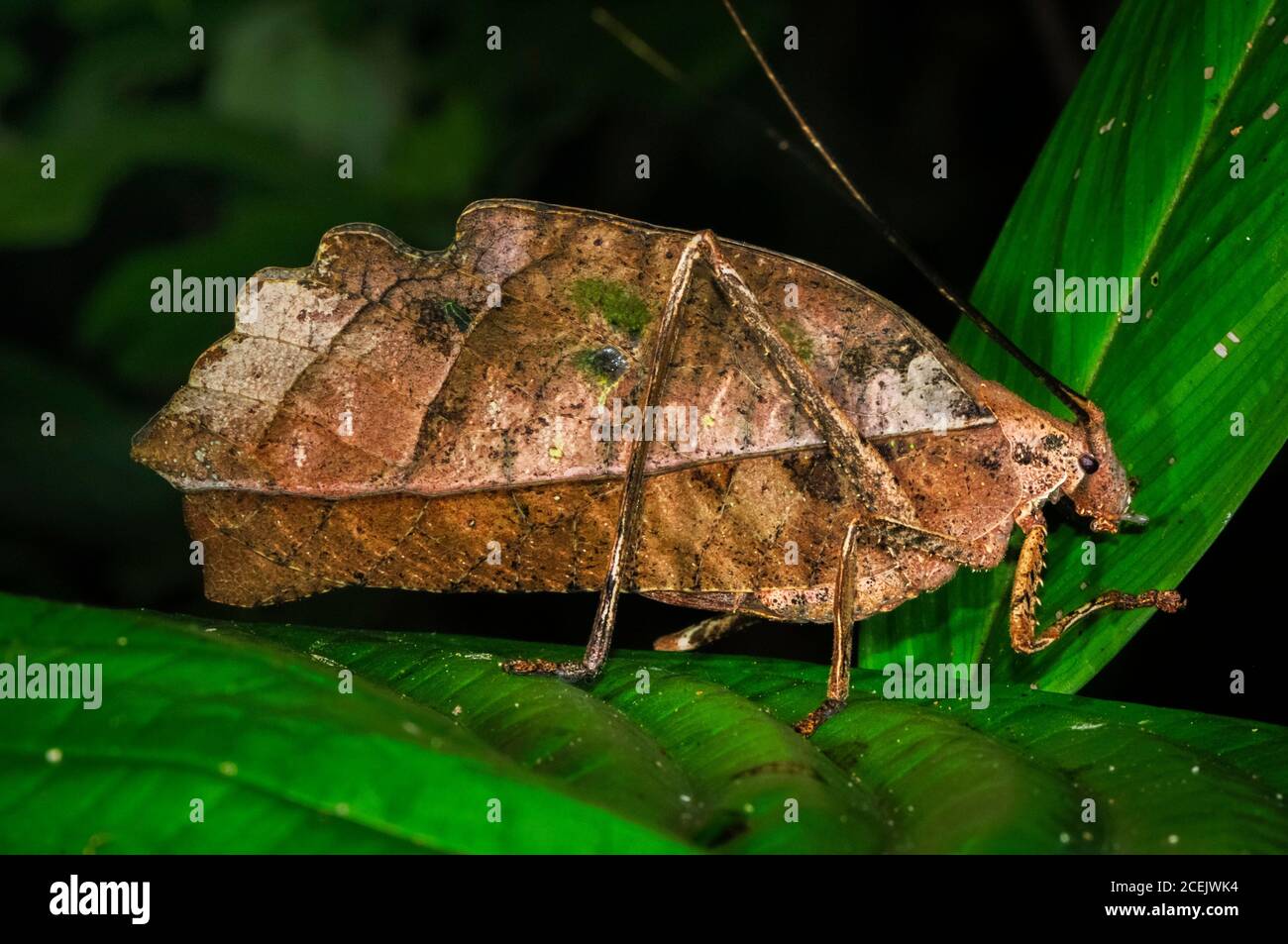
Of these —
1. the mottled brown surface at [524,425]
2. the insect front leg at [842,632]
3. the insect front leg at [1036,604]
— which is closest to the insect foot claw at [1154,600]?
the insect front leg at [1036,604]

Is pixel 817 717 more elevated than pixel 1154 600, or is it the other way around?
pixel 1154 600

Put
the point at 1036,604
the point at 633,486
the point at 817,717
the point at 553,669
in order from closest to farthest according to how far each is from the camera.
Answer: the point at 817,717
the point at 553,669
the point at 633,486
the point at 1036,604

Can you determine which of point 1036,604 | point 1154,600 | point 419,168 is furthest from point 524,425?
point 419,168

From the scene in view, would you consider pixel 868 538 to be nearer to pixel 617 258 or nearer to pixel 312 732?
pixel 617 258

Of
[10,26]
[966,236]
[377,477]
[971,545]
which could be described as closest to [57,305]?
[10,26]

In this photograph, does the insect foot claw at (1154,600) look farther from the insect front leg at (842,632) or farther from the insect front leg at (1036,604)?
the insect front leg at (842,632)

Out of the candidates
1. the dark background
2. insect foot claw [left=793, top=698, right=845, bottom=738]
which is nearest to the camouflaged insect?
insect foot claw [left=793, top=698, right=845, bottom=738]

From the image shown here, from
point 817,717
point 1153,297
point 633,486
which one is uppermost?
point 1153,297

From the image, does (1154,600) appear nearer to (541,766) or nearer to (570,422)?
(570,422)
